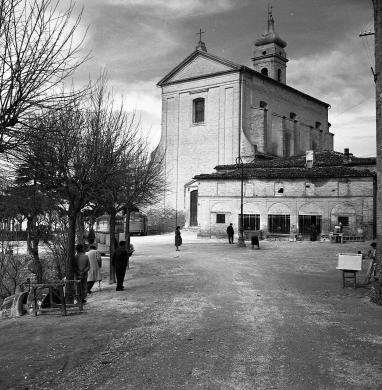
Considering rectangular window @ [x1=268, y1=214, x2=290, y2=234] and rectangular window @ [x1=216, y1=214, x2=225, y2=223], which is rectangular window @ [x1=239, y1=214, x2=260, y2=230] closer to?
rectangular window @ [x1=268, y1=214, x2=290, y2=234]

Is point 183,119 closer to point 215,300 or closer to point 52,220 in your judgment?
point 52,220

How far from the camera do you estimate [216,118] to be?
4131 cm

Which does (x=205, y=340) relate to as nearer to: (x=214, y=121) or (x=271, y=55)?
(x=214, y=121)

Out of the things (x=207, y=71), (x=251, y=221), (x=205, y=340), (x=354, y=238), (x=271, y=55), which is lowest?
(x=205, y=340)

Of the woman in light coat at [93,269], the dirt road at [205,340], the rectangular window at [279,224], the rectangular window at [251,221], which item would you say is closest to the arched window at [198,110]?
the rectangular window at [251,221]

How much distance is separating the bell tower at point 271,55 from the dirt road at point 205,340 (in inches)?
1621

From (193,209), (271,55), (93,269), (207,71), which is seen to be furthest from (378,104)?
(271,55)

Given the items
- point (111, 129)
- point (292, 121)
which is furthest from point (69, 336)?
point (292, 121)

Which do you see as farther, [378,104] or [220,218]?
[220,218]

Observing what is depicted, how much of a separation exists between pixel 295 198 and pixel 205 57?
58.4ft

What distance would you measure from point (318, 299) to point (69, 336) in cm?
622

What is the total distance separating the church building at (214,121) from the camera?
132 ft

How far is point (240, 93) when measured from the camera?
40156 millimetres

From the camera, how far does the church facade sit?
4038 centimetres
